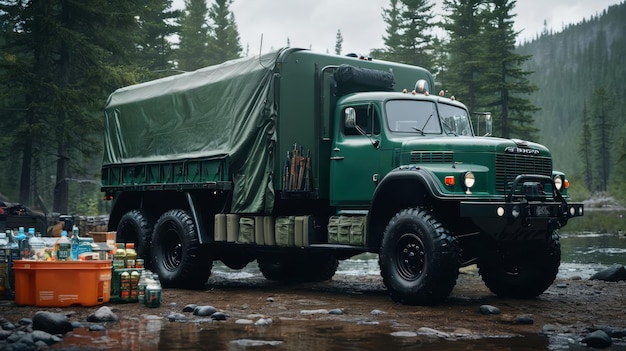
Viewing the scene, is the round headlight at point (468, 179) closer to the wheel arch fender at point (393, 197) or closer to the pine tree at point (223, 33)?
the wheel arch fender at point (393, 197)

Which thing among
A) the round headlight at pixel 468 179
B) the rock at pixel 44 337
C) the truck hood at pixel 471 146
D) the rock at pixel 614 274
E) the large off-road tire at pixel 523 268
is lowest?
the rock at pixel 44 337

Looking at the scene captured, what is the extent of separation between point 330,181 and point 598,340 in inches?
218

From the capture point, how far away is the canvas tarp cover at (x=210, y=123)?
1263 centimetres

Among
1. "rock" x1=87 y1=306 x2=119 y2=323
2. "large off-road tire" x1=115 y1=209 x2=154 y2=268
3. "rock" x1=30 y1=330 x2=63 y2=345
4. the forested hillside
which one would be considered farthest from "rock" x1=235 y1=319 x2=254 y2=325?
the forested hillside

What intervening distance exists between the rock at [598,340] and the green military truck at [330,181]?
2572 mm

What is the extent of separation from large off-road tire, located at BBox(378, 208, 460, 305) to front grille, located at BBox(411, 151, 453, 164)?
757mm

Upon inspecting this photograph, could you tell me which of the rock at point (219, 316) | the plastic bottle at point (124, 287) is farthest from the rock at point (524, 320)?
the plastic bottle at point (124, 287)

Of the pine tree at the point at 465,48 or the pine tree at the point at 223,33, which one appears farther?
the pine tree at the point at 223,33

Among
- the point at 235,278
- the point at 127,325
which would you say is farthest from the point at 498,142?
the point at 235,278

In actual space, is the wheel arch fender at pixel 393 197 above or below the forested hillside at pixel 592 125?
Answer: below

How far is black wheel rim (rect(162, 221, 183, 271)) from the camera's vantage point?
1420cm

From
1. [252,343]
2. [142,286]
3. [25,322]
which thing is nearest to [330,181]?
[142,286]

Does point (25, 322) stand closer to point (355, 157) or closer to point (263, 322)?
point (263, 322)

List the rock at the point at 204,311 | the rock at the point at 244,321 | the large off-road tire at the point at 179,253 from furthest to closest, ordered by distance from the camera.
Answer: the large off-road tire at the point at 179,253, the rock at the point at 204,311, the rock at the point at 244,321
